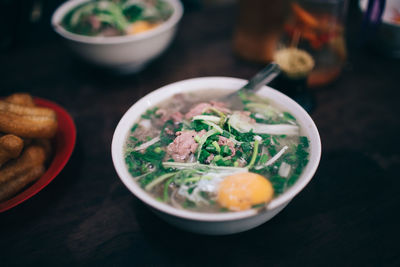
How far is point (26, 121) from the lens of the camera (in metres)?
1.39

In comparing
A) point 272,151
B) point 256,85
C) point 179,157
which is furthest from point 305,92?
point 179,157

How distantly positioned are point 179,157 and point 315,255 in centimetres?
74

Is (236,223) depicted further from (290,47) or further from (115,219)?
(290,47)

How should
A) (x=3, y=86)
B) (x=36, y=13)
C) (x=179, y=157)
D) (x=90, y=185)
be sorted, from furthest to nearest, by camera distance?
(x=36, y=13), (x=3, y=86), (x=90, y=185), (x=179, y=157)

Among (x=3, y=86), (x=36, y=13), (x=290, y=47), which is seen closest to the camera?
(x=290, y=47)

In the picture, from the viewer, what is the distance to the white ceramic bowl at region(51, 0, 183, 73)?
186 cm

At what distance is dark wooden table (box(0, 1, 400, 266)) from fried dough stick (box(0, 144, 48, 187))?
0.17 meters

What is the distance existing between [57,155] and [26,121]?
0.76ft

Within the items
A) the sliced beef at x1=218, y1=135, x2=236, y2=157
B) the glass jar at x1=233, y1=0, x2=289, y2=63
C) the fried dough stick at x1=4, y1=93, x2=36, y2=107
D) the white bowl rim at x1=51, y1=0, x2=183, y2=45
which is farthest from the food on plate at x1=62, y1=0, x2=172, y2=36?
the sliced beef at x1=218, y1=135, x2=236, y2=157

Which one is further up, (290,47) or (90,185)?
(290,47)

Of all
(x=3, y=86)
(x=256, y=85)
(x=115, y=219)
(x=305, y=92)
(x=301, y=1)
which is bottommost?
(x=115, y=219)

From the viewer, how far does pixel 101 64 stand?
2.03m

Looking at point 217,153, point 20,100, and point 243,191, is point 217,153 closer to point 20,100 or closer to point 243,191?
point 243,191

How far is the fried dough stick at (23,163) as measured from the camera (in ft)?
4.36
